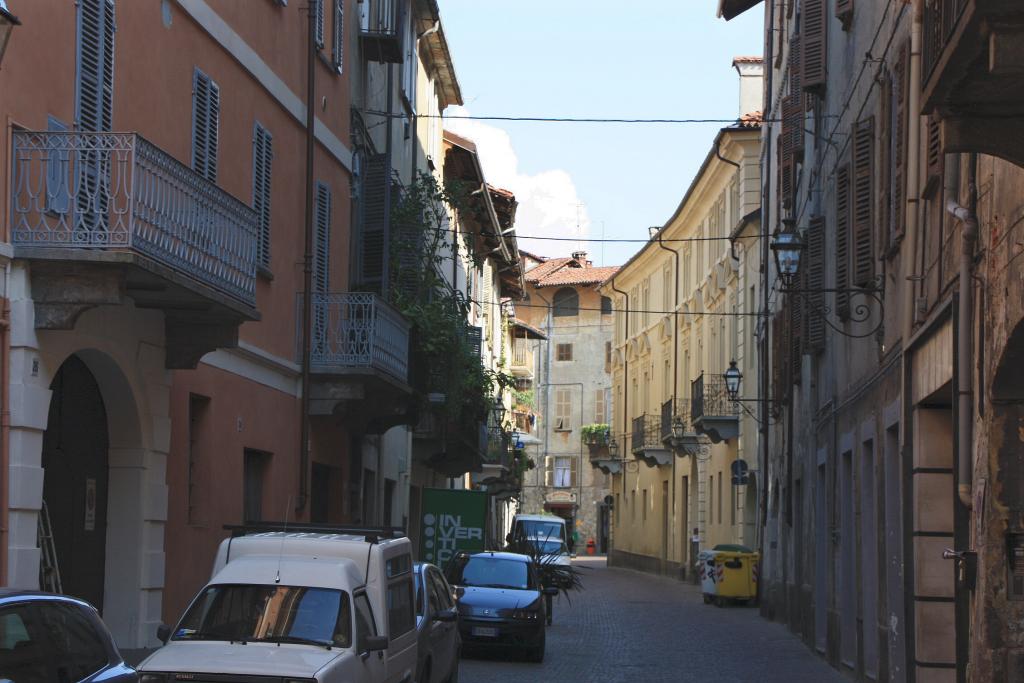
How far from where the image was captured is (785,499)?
30.5m

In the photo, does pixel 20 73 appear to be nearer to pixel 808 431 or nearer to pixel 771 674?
pixel 771 674

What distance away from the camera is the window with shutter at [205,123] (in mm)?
16375

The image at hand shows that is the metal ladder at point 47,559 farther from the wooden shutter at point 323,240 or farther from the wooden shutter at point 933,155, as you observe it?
the wooden shutter at point 323,240

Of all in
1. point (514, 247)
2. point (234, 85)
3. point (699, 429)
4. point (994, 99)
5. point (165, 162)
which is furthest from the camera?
point (514, 247)

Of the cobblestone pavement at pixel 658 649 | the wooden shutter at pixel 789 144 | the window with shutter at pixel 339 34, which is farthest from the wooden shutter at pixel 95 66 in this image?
the wooden shutter at pixel 789 144

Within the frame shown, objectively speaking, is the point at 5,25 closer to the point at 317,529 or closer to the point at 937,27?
the point at 317,529

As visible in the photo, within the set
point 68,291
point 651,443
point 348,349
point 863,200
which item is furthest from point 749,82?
point 68,291

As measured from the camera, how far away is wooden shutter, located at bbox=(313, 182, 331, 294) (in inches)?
856

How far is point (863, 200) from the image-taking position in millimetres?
19078

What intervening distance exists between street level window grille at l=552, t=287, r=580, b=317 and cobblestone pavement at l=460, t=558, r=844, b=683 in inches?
1842

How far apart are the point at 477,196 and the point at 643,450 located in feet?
67.6

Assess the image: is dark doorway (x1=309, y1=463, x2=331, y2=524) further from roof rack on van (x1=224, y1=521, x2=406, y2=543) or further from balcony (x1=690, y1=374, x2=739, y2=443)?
balcony (x1=690, y1=374, x2=739, y2=443)

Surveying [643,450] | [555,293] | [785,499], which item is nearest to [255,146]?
[785,499]

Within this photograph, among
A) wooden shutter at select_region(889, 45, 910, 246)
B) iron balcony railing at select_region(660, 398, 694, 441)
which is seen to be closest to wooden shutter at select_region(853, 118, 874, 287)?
wooden shutter at select_region(889, 45, 910, 246)
